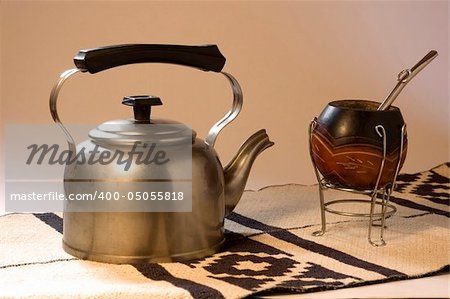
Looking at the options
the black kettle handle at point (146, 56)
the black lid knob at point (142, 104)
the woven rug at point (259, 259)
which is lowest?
the woven rug at point (259, 259)

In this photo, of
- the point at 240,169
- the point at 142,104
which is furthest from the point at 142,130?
the point at 240,169

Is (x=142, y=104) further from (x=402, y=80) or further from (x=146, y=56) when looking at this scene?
(x=402, y=80)

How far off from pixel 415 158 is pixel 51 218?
80 centimetres

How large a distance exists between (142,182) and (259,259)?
0.17m

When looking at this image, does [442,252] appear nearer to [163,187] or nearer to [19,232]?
[163,187]

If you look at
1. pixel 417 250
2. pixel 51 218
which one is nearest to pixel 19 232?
pixel 51 218

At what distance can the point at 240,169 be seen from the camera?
132 cm

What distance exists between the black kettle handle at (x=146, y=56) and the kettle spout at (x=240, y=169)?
14 centimetres

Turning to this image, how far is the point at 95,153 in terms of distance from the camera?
3.97 feet

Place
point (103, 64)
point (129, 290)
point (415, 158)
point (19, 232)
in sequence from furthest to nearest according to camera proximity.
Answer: point (415, 158), point (19, 232), point (103, 64), point (129, 290)

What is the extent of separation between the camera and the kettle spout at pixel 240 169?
4.27ft

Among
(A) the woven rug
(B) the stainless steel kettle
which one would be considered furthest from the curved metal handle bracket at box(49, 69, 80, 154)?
(A) the woven rug

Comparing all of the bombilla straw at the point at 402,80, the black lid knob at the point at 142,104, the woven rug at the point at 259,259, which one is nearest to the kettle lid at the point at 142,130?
the black lid knob at the point at 142,104

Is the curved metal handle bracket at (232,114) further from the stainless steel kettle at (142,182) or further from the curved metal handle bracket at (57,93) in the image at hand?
the curved metal handle bracket at (57,93)
